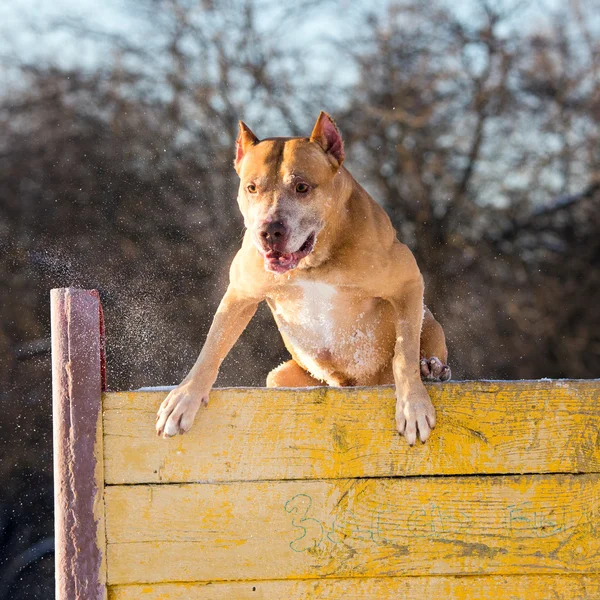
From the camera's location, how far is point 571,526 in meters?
2.25

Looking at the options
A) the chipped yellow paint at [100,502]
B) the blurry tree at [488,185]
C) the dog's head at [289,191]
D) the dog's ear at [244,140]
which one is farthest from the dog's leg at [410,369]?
the blurry tree at [488,185]

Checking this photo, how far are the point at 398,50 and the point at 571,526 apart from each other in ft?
22.8

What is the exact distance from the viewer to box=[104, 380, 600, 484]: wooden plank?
87.2 inches

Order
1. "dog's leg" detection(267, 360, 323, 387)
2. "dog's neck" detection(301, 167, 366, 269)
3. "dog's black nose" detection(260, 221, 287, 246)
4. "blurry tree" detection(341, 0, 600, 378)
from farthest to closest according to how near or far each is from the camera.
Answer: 1. "blurry tree" detection(341, 0, 600, 378)
2. "dog's leg" detection(267, 360, 323, 387)
3. "dog's neck" detection(301, 167, 366, 269)
4. "dog's black nose" detection(260, 221, 287, 246)

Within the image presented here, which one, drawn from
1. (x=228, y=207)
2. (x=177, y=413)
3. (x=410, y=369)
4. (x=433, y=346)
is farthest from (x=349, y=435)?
(x=228, y=207)

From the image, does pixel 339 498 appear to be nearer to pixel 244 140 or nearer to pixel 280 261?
pixel 280 261

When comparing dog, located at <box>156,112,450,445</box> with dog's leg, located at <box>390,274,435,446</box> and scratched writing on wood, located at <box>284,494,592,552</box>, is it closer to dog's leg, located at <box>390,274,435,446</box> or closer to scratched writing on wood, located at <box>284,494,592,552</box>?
dog's leg, located at <box>390,274,435,446</box>

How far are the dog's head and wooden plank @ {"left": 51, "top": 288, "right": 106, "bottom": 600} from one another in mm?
534

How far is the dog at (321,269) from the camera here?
252cm

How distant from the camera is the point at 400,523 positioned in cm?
222

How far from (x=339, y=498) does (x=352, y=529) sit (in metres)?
0.08

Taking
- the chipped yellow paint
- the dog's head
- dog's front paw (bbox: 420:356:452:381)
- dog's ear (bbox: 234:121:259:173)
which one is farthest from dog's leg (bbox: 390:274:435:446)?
the chipped yellow paint

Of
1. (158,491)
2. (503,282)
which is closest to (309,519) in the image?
(158,491)

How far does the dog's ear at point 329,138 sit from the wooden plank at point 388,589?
124 cm
